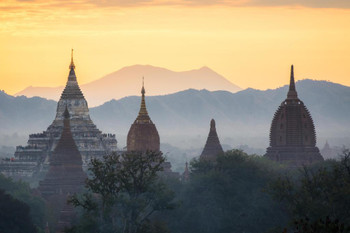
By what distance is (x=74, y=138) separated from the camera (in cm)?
17288

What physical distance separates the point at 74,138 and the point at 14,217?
73.5m

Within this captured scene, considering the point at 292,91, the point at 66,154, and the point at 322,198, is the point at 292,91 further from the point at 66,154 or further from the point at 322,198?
the point at 322,198

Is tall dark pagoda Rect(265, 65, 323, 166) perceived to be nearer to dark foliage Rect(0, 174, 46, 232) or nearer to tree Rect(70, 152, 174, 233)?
dark foliage Rect(0, 174, 46, 232)

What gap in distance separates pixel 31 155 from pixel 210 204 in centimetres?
6932

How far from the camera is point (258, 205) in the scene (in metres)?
103

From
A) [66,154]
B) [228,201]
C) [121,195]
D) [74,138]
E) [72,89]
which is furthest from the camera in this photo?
[72,89]

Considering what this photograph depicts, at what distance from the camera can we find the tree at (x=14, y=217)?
321 feet

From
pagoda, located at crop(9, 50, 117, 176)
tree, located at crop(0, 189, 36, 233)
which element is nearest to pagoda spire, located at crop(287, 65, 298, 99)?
pagoda, located at crop(9, 50, 117, 176)

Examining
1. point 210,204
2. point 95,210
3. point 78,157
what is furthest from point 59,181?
point 95,210

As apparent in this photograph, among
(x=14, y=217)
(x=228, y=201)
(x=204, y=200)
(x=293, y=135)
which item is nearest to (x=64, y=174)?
(x=293, y=135)

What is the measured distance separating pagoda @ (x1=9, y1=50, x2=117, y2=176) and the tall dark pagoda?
28.4m

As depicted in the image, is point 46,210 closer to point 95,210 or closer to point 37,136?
point 95,210

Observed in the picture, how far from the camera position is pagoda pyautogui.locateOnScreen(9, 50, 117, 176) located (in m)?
173

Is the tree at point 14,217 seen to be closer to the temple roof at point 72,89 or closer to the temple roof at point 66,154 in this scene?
the temple roof at point 66,154
